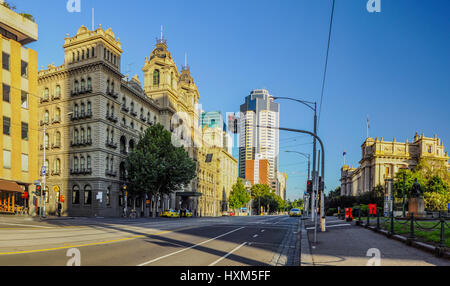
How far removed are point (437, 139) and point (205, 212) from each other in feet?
237

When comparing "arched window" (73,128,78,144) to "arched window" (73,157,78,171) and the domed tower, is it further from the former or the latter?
the domed tower


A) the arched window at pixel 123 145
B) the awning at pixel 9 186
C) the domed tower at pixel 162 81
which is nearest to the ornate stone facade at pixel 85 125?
the arched window at pixel 123 145

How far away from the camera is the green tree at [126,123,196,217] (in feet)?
176

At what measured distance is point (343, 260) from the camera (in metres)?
11.6

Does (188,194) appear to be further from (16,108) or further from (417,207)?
(417,207)

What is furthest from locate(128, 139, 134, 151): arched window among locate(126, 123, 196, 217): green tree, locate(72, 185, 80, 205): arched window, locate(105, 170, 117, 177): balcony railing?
locate(72, 185, 80, 205): arched window

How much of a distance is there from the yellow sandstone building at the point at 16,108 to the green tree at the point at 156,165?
1451 centimetres

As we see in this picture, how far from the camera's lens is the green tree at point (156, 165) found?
5378cm

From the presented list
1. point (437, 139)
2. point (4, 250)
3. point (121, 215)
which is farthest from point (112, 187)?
point (437, 139)

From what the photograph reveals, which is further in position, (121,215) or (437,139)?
(437,139)

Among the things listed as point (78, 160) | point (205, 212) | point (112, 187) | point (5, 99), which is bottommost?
point (205, 212)

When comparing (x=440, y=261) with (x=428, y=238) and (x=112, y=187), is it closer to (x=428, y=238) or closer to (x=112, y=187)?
(x=428, y=238)

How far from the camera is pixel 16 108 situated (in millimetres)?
41406

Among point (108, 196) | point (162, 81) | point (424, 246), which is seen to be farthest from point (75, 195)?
point (424, 246)
